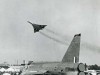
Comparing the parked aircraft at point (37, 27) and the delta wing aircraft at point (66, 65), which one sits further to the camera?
the parked aircraft at point (37, 27)

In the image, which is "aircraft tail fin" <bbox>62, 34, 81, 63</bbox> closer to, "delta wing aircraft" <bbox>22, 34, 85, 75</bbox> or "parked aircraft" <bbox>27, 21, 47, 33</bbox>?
"delta wing aircraft" <bbox>22, 34, 85, 75</bbox>

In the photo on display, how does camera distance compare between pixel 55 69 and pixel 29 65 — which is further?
pixel 29 65

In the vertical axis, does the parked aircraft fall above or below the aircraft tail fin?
above

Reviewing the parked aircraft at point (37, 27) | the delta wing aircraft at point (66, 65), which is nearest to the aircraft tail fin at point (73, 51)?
the delta wing aircraft at point (66, 65)

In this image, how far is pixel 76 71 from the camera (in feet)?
192

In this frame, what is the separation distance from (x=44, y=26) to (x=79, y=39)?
8582 mm

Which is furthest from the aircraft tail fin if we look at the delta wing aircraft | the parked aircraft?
the parked aircraft

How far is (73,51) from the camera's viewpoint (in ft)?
213

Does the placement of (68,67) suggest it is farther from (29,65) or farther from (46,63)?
(29,65)

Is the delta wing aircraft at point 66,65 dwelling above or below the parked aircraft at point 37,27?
below

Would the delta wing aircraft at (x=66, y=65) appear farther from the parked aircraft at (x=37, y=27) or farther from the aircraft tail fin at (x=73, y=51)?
the parked aircraft at (x=37, y=27)

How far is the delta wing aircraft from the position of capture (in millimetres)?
59406

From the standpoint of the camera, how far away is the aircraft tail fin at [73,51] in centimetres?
6394

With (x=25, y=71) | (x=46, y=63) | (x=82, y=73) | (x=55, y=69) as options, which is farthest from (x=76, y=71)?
(x=25, y=71)
